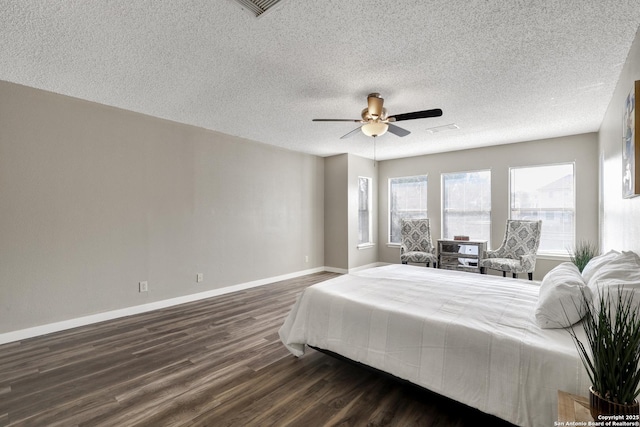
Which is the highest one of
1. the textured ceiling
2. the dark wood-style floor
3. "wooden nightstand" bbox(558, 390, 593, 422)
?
the textured ceiling

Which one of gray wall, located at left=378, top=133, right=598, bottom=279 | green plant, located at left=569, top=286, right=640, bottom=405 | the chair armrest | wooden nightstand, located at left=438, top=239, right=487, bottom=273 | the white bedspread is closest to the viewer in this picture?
green plant, located at left=569, top=286, right=640, bottom=405

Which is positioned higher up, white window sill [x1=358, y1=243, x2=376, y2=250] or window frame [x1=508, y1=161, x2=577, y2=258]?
window frame [x1=508, y1=161, x2=577, y2=258]

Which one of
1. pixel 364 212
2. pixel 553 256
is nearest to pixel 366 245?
pixel 364 212

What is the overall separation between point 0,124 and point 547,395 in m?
4.85

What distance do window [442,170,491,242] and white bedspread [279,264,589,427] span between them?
303 cm

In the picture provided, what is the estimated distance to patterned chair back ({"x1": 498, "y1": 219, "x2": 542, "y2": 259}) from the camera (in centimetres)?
477

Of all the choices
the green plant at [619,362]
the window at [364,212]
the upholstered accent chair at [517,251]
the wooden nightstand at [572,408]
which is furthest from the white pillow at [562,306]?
the window at [364,212]

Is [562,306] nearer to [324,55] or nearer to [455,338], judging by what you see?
[455,338]

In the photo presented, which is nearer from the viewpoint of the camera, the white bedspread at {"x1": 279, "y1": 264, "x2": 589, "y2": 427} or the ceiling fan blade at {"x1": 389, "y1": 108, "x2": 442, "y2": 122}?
the white bedspread at {"x1": 279, "y1": 264, "x2": 589, "y2": 427}

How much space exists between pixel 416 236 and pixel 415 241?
4.0 inches

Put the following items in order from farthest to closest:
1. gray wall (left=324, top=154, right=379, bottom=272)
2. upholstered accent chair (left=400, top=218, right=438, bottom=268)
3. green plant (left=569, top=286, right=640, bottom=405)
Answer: gray wall (left=324, top=154, right=379, bottom=272)
upholstered accent chair (left=400, top=218, right=438, bottom=268)
green plant (left=569, top=286, right=640, bottom=405)

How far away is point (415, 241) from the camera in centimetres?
598

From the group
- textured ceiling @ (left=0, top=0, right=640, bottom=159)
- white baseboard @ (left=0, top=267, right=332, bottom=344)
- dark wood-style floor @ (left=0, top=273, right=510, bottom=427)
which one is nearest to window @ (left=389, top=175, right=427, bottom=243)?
textured ceiling @ (left=0, top=0, right=640, bottom=159)

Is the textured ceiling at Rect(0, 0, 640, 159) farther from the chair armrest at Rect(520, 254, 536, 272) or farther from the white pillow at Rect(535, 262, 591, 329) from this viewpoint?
the chair armrest at Rect(520, 254, 536, 272)
